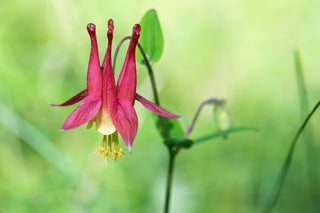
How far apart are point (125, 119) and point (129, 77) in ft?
0.82

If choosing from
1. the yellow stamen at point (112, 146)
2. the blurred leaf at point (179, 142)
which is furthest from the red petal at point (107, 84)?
the blurred leaf at point (179, 142)

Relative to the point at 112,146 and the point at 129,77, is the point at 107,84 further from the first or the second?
the point at 112,146

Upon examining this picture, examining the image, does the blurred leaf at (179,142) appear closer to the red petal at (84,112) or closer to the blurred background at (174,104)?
the blurred background at (174,104)

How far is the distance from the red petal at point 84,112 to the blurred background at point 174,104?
1.11 m

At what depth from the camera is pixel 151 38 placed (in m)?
2.60

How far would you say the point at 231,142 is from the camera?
3727 millimetres

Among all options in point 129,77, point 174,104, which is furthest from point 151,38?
point 174,104

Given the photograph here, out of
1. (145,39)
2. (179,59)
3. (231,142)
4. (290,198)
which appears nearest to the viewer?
(145,39)

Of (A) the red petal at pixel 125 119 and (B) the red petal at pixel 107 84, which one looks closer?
(A) the red petal at pixel 125 119

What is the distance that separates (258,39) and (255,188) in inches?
104

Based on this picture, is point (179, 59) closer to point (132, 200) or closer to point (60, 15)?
point (60, 15)

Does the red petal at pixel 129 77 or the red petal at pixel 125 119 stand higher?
the red petal at pixel 129 77

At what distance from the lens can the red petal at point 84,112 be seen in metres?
1.85

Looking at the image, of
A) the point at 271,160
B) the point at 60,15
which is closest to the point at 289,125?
the point at 271,160
